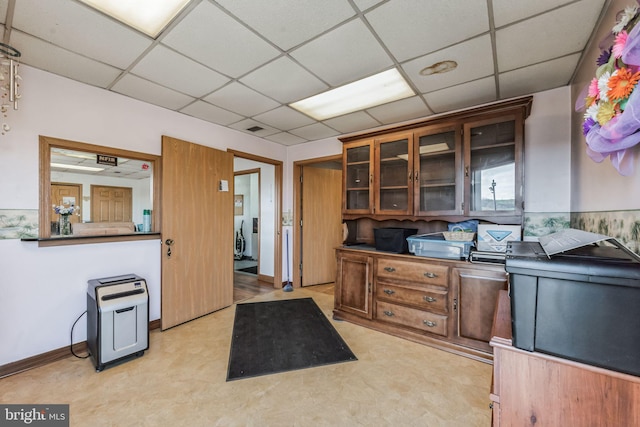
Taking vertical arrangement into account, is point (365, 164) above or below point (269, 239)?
above

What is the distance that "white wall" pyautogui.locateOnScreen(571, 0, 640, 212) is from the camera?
1208mm

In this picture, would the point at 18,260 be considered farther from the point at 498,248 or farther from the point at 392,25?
the point at 498,248

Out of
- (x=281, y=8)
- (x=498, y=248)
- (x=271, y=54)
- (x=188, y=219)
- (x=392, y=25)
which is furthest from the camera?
(x=188, y=219)

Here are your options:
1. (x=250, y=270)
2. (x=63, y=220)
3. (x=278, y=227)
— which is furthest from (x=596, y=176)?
(x=250, y=270)

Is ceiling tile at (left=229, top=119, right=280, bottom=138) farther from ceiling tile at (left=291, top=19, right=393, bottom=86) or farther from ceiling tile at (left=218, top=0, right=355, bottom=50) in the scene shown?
ceiling tile at (left=218, top=0, right=355, bottom=50)

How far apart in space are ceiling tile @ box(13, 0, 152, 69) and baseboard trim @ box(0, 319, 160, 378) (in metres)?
2.50

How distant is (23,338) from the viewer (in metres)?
2.14

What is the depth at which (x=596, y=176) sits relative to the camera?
1684 mm

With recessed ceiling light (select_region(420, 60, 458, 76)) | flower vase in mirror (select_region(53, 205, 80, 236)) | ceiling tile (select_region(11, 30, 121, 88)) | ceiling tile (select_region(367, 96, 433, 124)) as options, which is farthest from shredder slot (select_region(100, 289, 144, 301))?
recessed ceiling light (select_region(420, 60, 458, 76))

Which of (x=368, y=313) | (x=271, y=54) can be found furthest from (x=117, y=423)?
(x=271, y=54)

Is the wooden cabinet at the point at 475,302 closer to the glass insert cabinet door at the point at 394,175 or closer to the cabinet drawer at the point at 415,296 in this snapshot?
the cabinet drawer at the point at 415,296

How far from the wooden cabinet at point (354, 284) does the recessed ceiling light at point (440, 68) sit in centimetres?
189

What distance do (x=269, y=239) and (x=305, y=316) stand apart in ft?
6.08

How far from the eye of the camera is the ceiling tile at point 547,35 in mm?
1559
